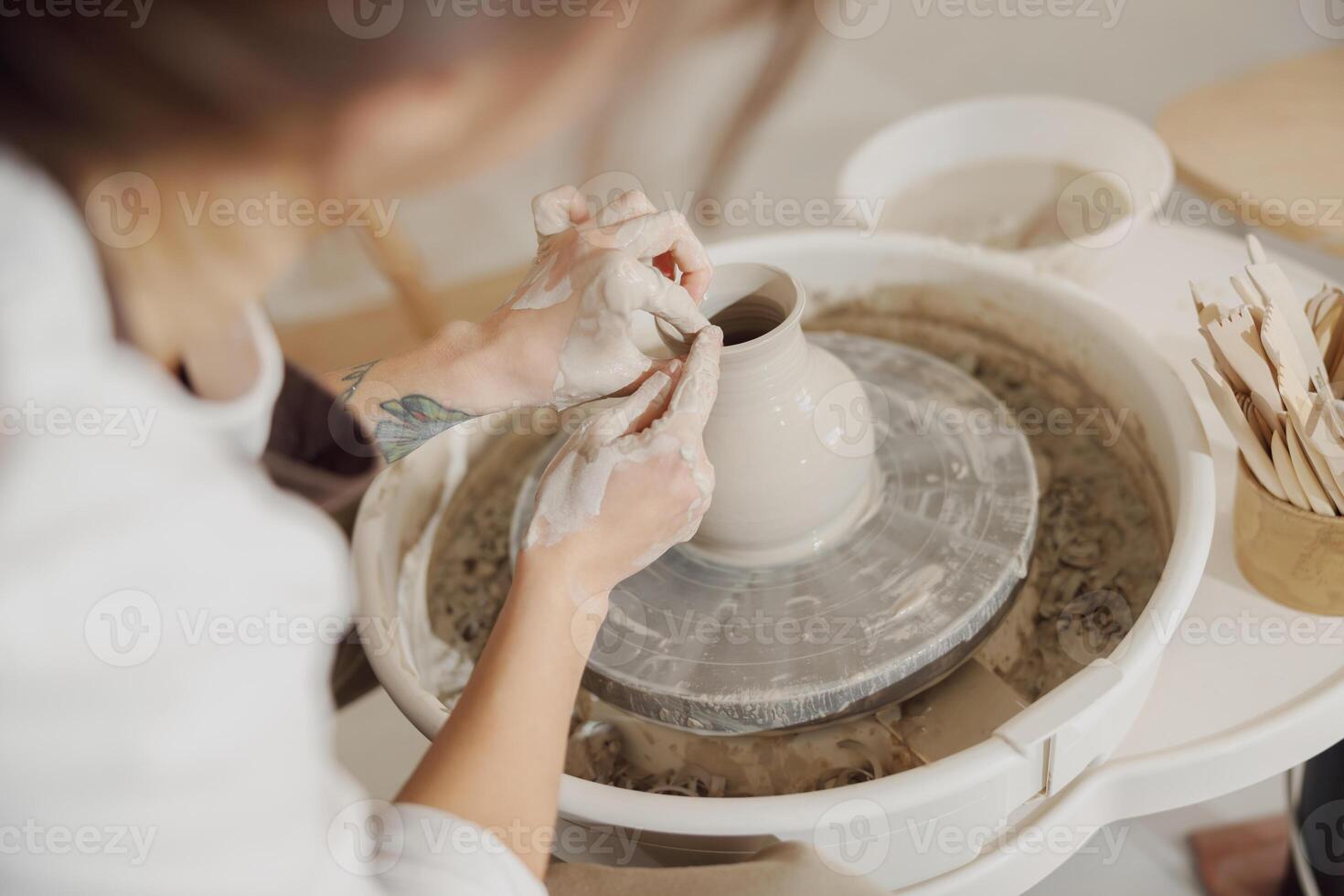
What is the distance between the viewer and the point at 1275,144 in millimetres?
1857

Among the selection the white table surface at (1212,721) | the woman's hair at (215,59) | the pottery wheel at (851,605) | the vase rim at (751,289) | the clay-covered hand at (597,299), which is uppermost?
the woman's hair at (215,59)

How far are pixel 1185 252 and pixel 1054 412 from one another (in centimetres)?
45

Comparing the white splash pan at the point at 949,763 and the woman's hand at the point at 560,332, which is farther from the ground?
the woman's hand at the point at 560,332

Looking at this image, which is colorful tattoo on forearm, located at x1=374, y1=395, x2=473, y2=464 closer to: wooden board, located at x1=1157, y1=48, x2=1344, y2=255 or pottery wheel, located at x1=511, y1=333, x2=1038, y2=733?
pottery wheel, located at x1=511, y1=333, x2=1038, y2=733

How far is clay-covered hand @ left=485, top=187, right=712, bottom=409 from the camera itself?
1007 mm

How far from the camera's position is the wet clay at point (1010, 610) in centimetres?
112

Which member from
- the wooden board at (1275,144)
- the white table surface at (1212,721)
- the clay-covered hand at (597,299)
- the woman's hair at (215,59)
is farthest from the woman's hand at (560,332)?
the wooden board at (1275,144)

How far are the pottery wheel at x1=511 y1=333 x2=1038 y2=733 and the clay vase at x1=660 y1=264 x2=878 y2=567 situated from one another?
21mm

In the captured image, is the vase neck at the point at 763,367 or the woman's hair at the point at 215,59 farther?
the vase neck at the point at 763,367

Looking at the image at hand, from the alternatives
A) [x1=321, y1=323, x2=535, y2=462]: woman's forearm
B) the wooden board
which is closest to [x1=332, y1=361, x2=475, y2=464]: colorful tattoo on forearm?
[x1=321, y1=323, x2=535, y2=462]: woman's forearm

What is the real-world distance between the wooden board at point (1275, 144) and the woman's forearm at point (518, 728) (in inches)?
58.1

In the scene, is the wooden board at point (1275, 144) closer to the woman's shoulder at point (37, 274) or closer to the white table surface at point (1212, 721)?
the white table surface at point (1212, 721)

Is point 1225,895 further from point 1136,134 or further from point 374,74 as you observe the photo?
point 374,74

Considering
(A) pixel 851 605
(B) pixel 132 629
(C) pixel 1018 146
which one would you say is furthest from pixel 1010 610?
(C) pixel 1018 146
